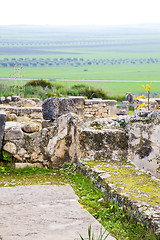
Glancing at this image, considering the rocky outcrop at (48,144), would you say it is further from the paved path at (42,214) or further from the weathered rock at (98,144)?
the paved path at (42,214)

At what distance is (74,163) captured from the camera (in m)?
5.85

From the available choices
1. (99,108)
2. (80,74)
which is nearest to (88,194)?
(99,108)

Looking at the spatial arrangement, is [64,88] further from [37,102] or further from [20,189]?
[20,189]

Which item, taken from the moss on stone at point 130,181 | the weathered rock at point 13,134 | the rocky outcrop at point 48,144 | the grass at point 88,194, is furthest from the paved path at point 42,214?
the weathered rock at point 13,134

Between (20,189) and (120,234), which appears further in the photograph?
(20,189)

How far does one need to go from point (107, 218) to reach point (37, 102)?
12.7m

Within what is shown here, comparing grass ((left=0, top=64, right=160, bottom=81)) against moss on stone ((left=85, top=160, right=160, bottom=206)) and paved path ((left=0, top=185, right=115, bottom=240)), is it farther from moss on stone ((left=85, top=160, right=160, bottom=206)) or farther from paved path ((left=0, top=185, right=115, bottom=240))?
paved path ((left=0, top=185, right=115, bottom=240))

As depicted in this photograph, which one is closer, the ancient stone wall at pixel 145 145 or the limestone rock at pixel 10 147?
the ancient stone wall at pixel 145 145

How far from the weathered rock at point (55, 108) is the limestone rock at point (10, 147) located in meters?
2.91

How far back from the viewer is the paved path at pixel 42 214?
3693mm

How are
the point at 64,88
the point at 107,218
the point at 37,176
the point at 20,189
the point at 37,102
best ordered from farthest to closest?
the point at 64,88 → the point at 37,102 → the point at 37,176 → the point at 20,189 → the point at 107,218

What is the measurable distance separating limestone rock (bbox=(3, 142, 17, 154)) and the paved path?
0.93 metres

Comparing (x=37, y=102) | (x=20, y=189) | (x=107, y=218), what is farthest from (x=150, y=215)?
(x=37, y=102)

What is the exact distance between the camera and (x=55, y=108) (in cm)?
904
